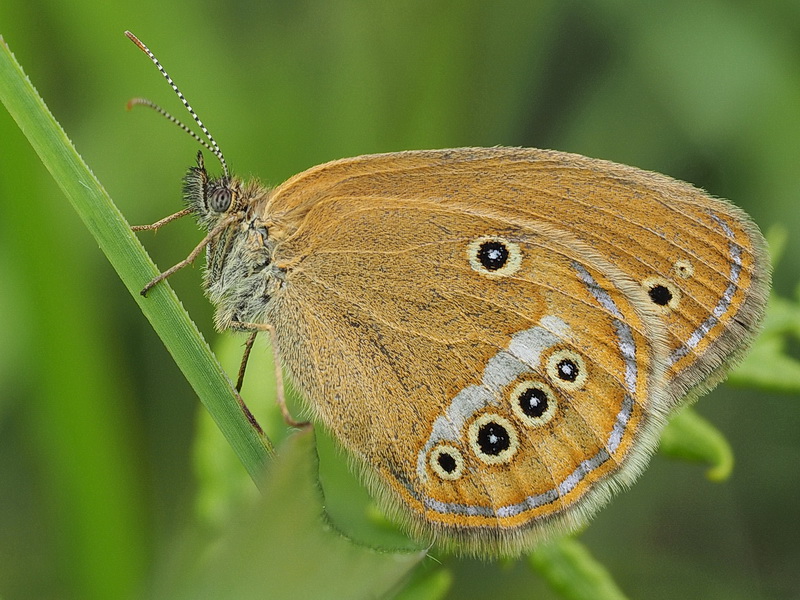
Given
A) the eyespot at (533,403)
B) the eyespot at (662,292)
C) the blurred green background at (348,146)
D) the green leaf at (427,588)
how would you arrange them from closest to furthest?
1. the green leaf at (427,588)
2. the eyespot at (533,403)
3. the eyespot at (662,292)
4. the blurred green background at (348,146)

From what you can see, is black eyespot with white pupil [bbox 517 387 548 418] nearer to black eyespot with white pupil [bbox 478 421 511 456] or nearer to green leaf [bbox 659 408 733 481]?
black eyespot with white pupil [bbox 478 421 511 456]

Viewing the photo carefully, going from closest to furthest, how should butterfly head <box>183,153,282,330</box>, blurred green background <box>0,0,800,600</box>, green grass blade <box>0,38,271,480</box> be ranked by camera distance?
green grass blade <box>0,38,271,480</box>, butterfly head <box>183,153,282,330</box>, blurred green background <box>0,0,800,600</box>

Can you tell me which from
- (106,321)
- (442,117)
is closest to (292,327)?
(106,321)

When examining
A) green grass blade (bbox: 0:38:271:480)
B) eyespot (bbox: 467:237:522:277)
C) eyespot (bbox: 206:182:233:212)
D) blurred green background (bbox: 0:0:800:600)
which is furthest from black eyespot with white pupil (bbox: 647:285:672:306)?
blurred green background (bbox: 0:0:800:600)

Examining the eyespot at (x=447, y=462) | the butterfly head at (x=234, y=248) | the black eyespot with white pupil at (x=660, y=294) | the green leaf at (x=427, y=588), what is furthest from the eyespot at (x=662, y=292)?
the butterfly head at (x=234, y=248)

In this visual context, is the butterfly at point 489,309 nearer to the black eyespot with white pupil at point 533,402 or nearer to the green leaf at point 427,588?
the black eyespot with white pupil at point 533,402

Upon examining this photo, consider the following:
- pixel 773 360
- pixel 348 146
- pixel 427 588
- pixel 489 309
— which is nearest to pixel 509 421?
pixel 489 309
